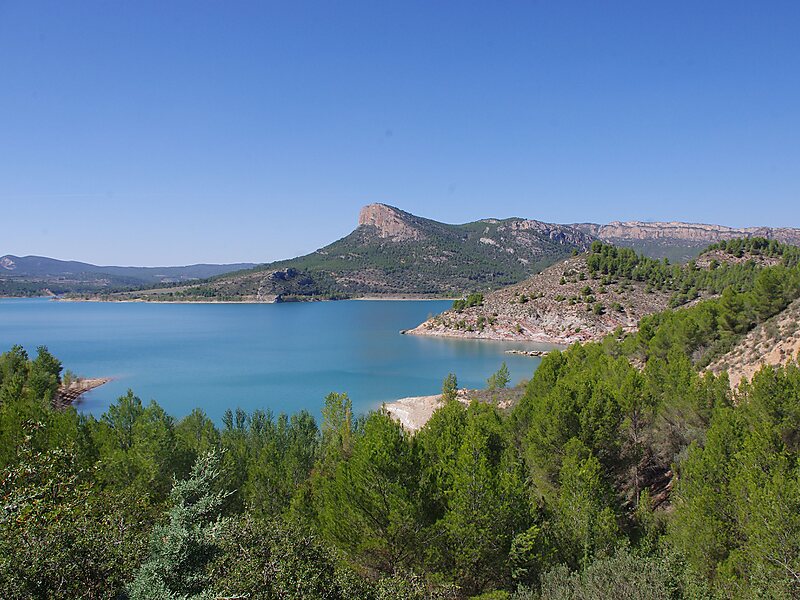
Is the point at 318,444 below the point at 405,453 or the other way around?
below

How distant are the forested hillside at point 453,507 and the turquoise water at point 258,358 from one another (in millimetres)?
26921

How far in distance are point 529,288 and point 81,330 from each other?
89308mm

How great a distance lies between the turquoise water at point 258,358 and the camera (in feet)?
166

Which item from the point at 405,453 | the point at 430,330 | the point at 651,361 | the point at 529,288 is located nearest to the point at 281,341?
the point at 430,330

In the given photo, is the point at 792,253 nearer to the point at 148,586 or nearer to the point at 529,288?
the point at 529,288

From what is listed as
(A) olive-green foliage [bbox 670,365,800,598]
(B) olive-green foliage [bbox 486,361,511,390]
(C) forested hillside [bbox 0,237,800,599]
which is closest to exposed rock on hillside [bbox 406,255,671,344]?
(B) olive-green foliage [bbox 486,361,511,390]

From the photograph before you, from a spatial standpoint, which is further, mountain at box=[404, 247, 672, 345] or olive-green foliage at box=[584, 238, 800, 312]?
mountain at box=[404, 247, 672, 345]

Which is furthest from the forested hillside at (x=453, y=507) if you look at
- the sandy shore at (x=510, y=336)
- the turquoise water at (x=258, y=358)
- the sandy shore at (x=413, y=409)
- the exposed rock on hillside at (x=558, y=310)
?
the exposed rock on hillside at (x=558, y=310)

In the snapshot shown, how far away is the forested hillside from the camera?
8367 millimetres

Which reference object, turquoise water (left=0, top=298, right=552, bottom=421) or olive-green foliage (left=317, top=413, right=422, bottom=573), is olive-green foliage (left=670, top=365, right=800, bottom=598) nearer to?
olive-green foliage (left=317, top=413, right=422, bottom=573)

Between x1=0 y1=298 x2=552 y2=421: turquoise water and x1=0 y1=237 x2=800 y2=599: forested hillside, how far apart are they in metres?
26.9

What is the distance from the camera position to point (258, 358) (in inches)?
2827

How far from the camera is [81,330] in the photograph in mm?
106688

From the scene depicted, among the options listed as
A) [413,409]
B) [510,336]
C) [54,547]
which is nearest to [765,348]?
[413,409]
